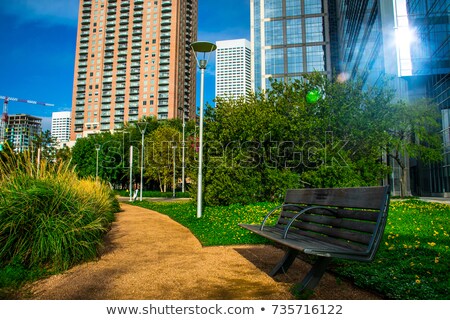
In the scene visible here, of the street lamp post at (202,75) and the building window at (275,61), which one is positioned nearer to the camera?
the street lamp post at (202,75)

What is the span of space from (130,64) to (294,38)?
55460 mm

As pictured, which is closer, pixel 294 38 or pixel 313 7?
pixel 294 38

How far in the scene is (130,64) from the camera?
103938mm

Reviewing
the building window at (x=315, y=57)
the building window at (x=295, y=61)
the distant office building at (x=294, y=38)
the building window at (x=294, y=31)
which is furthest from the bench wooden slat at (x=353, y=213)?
the building window at (x=294, y=31)

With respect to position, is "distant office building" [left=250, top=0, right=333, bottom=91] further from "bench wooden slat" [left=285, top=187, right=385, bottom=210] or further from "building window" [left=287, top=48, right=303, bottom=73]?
"bench wooden slat" [left=285, top=187, right=385, bottom=210]

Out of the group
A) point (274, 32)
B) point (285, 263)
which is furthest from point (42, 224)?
point (274, 32)

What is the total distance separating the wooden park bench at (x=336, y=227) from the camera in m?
3.16

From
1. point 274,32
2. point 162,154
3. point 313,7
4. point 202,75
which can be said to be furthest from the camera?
point 274,32

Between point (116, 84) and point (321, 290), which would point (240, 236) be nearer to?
point (321, 290)

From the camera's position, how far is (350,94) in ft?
64.0

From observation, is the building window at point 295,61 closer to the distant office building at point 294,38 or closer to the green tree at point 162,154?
the distant office building at point 294,38

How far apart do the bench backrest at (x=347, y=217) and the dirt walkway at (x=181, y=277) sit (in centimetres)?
58

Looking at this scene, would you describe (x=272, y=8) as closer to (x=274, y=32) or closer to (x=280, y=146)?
(x=274, y=32)

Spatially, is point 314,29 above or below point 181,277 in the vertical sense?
above
